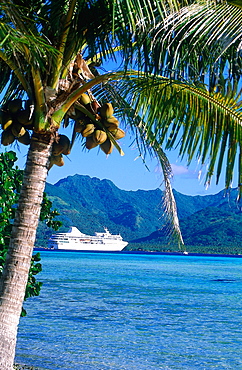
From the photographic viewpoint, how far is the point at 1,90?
545cm

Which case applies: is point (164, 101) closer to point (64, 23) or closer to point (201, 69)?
point (201, 69)

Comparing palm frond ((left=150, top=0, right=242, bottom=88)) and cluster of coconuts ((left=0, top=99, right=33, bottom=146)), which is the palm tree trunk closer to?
cluster of coconuts ((left=0, top=99, right=33, bottom=146))

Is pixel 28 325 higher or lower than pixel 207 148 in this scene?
lower

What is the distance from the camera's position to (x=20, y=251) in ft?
14.4

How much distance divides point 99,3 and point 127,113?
1.59 metres

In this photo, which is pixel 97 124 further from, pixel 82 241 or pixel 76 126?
pixel 82 241

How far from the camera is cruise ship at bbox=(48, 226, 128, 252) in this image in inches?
5231

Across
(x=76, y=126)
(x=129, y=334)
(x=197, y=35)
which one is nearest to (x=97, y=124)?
(x=76, y=126)

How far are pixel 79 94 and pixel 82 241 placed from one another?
131 metres

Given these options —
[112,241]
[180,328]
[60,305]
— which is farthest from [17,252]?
[112,241]

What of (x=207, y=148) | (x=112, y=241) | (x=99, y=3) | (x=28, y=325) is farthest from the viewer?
(x=112, y=241)

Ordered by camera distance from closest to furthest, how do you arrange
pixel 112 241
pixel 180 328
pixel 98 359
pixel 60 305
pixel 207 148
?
1. pixel 207 148
2. pixel 98 359
3. pixel 180 328
4. pixel 60 305
5. pixel 112 241

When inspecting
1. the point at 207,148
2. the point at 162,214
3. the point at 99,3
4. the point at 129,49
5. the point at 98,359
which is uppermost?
the point at 99,3

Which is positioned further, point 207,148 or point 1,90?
point 1,90
